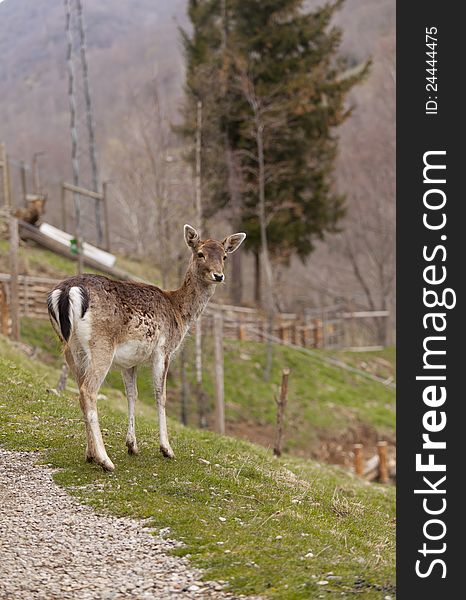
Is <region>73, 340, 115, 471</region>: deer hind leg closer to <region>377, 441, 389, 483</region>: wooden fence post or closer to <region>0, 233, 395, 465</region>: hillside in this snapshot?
<region>0, 233, 395, 465</region>: hillside

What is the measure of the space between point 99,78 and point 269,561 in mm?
85214

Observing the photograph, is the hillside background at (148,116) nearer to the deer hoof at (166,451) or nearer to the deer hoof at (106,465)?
the deer hoof at (166,451)

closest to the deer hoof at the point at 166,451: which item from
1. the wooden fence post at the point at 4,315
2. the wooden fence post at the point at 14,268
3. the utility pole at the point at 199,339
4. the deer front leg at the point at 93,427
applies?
the deer front leg at the point at 93,427

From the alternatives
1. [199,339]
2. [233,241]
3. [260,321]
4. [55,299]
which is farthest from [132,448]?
[260,321]

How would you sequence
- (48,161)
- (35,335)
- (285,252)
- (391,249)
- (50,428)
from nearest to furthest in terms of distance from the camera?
(50,428) < (35,335) < (285,252) < (391,249) < (48,161)

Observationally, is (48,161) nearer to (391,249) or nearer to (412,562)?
(391,249)

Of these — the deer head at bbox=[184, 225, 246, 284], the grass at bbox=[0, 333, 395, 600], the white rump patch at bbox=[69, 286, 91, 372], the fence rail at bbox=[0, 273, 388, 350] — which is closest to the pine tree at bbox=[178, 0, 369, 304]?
the fence rail at bbox=[0, 273, 388, 350]

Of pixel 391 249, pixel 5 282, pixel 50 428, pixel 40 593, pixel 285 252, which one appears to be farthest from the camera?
pixel 391 249

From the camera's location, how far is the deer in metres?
9.76

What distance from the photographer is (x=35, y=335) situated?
26.2 m

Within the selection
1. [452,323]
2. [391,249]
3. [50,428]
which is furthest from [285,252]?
[452,323]

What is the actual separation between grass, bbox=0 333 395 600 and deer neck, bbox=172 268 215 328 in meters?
1.82

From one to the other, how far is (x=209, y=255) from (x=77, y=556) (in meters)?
4.48

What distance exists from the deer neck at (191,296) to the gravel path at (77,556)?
2.93 m
